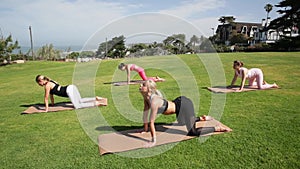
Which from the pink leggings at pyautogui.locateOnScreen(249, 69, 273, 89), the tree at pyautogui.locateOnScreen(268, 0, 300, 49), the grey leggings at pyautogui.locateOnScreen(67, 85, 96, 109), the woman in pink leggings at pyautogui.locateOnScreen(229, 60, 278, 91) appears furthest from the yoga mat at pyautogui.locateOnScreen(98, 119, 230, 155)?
the tree at pyautogui.locateOnScreen(268, 0, 300, 49)

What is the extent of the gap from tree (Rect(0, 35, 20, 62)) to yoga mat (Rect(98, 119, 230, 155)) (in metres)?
31.8

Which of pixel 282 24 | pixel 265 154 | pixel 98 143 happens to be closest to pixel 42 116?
pixel 98 143

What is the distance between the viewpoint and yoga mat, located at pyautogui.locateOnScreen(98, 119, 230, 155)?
13.9 feet

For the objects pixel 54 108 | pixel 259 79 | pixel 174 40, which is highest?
pixel 174 40

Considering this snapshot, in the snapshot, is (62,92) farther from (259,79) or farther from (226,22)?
(226,22)

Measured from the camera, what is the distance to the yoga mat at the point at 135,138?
4.25 m

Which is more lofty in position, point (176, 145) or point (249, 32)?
point (249, 32)

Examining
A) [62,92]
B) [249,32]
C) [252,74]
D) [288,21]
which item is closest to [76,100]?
[62,92]

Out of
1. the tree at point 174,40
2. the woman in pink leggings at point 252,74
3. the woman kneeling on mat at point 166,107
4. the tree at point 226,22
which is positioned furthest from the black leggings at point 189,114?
the tree at point 226,22

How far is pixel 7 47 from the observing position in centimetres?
3095

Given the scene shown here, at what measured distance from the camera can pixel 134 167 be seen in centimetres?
371

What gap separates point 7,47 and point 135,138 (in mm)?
33339

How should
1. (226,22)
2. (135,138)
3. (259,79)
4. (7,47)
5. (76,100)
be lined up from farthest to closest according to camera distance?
(226,22) → (7,47) → (259,79) → (76,100) → (135,138)

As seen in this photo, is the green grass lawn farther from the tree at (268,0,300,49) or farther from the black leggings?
the tree at (268,0,300,49)
